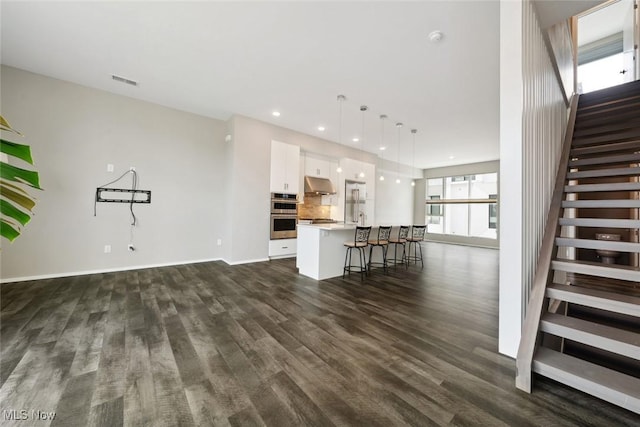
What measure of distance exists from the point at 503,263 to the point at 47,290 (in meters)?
5.65

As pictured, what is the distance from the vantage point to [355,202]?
777cm

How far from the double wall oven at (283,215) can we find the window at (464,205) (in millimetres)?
6954

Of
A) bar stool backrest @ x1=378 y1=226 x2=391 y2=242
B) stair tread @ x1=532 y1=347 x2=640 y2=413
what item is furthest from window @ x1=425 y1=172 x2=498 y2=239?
stair tread @ x1=532 y1=347 x2=640 y2=413

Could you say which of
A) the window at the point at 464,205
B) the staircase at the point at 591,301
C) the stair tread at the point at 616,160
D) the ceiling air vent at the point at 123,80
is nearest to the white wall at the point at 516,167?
the staircase at the point at 591,301

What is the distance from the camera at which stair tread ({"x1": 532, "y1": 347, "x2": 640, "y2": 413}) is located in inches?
56.2

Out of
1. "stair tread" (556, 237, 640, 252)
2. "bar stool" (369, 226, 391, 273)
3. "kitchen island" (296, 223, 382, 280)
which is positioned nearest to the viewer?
"stair tread" (556, 237, 640, 252)

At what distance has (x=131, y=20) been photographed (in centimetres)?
271

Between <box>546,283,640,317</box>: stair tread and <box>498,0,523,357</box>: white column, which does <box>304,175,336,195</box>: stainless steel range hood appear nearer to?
<box>498,0,523,357</box>: white column

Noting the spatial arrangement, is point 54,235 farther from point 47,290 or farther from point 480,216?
point 480,216

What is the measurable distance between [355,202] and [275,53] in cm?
521

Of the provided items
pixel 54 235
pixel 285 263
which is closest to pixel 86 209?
pixel 54 235

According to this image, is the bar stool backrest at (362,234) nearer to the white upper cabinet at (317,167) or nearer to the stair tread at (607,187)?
the stair tread at (607,187)

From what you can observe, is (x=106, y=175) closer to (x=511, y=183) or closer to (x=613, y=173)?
(x=511, y=183)

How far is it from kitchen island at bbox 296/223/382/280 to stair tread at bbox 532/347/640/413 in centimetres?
291
